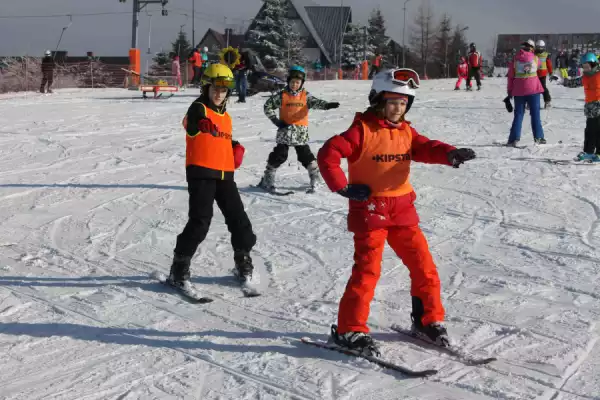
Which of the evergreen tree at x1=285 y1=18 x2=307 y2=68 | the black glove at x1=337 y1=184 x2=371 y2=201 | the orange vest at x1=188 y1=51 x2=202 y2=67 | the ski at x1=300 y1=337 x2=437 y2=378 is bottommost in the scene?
the ski at x1=300 y1=337 x2=437 y2=378

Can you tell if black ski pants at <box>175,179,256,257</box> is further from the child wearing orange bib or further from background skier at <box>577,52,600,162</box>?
background skier at <box>577,52,600,162</box>

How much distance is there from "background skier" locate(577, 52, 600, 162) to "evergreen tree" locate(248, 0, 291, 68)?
36.7m

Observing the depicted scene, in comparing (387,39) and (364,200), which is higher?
(387,39)

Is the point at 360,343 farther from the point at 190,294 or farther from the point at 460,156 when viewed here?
the point at 190,294

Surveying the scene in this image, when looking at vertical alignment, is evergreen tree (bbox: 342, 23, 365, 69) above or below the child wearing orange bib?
above

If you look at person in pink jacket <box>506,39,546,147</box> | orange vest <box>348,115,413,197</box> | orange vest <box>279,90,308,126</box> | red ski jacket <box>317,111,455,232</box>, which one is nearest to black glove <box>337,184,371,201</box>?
red ski jacket <box>317,111,455,232</box>

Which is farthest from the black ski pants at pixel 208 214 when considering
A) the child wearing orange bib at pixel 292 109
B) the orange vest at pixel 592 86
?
the orange vest at pixel 592 86

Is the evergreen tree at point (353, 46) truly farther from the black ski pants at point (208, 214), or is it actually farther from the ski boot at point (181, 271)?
the ski boot at point (181, 271)

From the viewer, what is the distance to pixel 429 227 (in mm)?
7129

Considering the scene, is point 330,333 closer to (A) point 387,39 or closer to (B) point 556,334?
(B) point 556,334

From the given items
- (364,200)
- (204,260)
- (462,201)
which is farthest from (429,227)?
(364,200)

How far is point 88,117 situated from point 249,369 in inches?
552

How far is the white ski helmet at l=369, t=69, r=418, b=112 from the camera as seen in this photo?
3.81m

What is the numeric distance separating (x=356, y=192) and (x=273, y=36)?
43.8 metres
